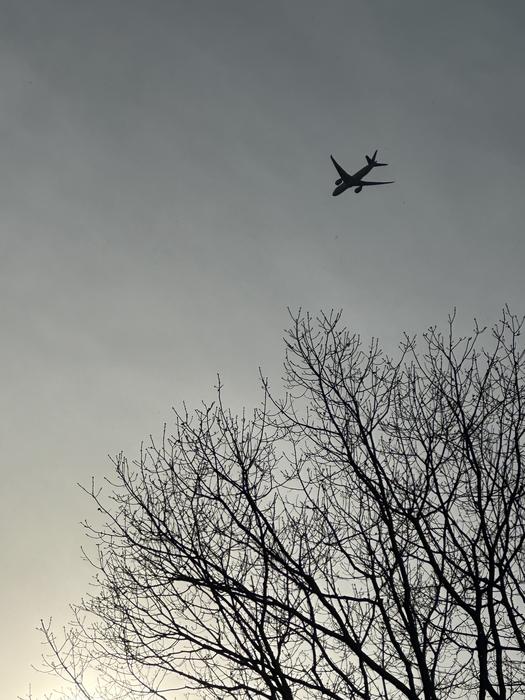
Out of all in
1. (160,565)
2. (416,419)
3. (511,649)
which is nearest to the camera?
(511,649)

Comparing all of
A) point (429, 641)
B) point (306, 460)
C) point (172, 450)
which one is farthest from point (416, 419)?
point (172, 450)

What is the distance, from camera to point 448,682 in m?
6.87

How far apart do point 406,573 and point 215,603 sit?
2198 millimetres

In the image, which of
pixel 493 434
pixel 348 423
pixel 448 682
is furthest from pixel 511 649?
pixel 348 423

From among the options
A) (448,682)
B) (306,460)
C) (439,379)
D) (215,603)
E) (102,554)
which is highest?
(439,379)

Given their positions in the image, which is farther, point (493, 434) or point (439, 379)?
point (439, 379)

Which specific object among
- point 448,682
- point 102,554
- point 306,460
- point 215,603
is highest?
point 306,460

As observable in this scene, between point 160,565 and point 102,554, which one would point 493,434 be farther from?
point 102,554

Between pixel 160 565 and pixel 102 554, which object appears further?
pixel 102 554

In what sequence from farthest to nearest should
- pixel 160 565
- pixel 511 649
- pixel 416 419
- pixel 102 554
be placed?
pixel 416 419 → pixel 102 554 → pixel 160 565 → pixel 511 649

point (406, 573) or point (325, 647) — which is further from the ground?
point (406, 573)

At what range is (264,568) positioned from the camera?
7047 millimetres

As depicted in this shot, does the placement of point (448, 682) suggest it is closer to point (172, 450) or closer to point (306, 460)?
point (306, 460)

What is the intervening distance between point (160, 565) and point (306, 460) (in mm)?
2280
